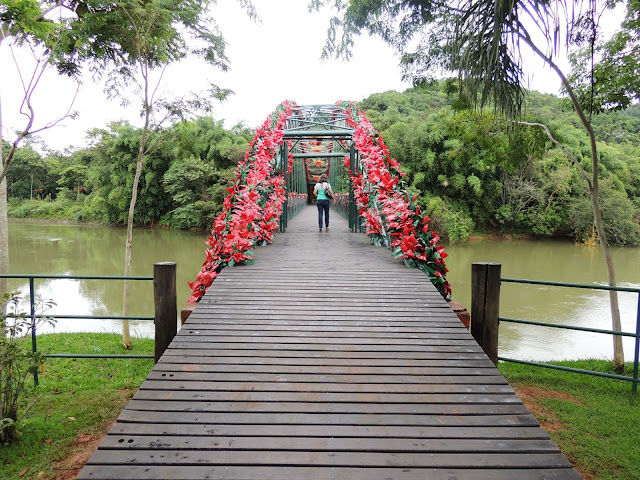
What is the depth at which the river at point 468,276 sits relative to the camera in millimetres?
9148

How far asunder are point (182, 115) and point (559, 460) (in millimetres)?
6857

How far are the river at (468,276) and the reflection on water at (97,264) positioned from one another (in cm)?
3

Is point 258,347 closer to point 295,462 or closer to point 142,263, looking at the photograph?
point 295,462

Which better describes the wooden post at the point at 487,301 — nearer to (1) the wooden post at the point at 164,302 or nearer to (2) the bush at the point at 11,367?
(1) the wooden post at the point at 164,302

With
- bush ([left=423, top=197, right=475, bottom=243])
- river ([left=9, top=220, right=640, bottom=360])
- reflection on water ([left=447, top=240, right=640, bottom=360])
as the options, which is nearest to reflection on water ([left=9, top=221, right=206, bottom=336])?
river ([left=9, top=220, right=640, bottom=360])

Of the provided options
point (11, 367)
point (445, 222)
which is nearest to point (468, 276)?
point (445, 222)

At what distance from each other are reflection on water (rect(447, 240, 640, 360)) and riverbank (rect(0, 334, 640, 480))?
295 cm

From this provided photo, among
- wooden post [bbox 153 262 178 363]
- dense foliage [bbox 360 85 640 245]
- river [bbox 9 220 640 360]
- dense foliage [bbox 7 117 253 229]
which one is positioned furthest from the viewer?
dense foliage [bbox 7 117 253 229]

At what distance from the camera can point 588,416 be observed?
12.9 ft

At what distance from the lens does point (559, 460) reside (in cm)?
213

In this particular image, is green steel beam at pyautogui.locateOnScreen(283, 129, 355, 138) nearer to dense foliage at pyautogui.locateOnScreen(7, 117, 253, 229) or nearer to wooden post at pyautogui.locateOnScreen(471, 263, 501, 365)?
wooden post at pyautogui.locateOnScreen(471, 263, 501, 365)

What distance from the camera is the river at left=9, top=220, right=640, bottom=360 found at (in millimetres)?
9148

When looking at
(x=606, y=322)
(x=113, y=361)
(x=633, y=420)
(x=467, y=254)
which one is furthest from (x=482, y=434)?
(x=467, y=254)

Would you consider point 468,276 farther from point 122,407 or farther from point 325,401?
point 325,401
